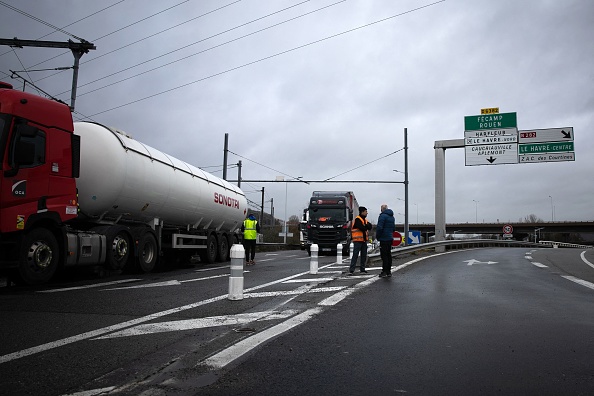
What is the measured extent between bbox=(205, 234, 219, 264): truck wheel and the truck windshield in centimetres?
774

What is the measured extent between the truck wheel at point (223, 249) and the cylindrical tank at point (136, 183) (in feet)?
4.63

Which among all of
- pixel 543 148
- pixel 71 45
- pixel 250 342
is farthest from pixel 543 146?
pixel 250 342

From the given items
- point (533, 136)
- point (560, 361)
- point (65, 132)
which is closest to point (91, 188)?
point (65, 132)

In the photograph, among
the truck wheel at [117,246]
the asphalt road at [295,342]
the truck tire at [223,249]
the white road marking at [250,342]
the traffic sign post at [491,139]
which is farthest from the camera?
the traffic sign post at [491,139]

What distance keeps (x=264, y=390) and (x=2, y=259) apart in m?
6.67

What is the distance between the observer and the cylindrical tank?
10430mm

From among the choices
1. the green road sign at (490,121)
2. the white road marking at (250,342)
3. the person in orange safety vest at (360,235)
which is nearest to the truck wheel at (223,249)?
the person in orange safety vest at (360,235)

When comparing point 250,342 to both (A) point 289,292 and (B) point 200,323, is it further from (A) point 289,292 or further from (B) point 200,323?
(A) point 289,292

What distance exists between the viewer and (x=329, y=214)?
2352cm

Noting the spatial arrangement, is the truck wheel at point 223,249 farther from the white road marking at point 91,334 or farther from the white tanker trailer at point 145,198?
the white road marking at point 91,334

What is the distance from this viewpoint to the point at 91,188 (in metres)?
10.4

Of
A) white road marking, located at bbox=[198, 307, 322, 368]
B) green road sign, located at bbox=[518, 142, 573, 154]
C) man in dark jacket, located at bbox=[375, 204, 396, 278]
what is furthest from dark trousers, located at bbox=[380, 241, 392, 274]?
green road sign, located at bbox=[518, 142, 573, 154]

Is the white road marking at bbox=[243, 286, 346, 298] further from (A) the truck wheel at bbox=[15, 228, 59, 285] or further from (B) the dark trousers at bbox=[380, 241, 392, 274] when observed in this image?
(A) the truck wheel at bbox=[15, 228, 59, 285]

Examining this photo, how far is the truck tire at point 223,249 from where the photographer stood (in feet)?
56.7
